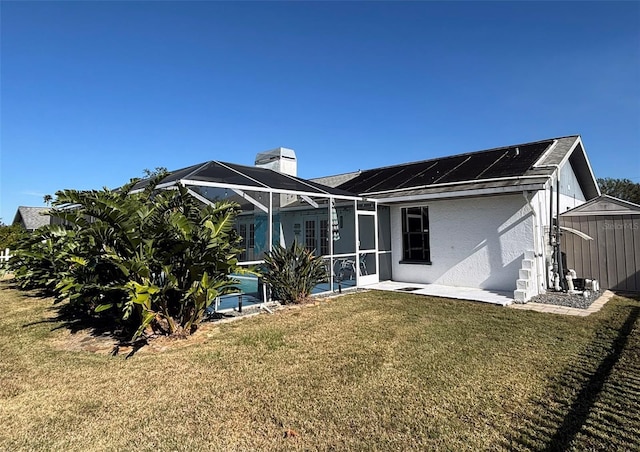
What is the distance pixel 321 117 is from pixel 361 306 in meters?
13.8

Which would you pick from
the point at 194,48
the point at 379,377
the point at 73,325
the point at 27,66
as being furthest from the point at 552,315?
the point at 27,66

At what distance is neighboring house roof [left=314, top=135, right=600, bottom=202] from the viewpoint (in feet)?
32.8

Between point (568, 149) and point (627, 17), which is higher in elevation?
point (627, 17)

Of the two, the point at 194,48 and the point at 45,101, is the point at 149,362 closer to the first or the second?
the point at 194,48

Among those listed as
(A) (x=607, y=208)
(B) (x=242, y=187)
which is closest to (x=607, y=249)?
(A) (x=607, y=208)

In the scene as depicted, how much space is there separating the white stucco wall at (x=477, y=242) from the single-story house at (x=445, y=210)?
3cm

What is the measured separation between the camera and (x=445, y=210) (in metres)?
11.5

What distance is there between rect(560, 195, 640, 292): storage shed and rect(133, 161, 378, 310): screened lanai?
264 inches

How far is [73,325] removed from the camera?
7.08 metres

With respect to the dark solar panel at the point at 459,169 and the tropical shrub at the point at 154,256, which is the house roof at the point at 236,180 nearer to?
the tropical shrub at the point at 154,256

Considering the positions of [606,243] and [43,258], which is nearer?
[43,258]

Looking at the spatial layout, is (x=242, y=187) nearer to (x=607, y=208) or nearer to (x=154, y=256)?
(x=154, y=256)

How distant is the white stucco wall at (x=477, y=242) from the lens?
9984mm

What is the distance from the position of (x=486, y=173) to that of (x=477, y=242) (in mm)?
2429
